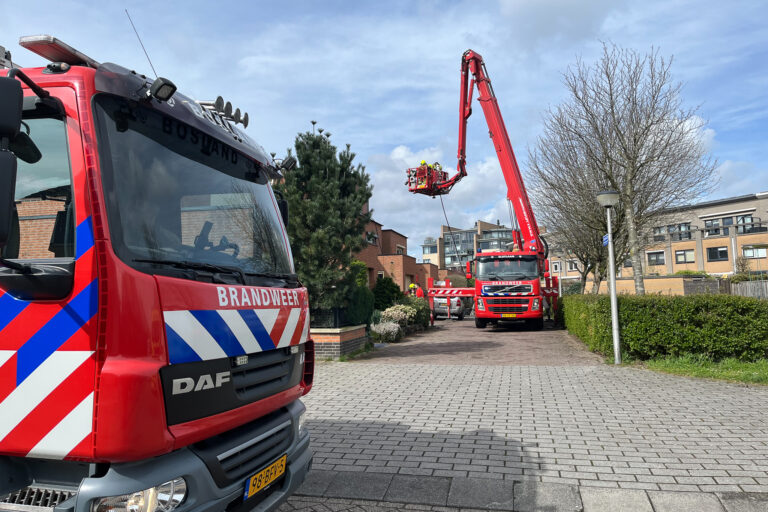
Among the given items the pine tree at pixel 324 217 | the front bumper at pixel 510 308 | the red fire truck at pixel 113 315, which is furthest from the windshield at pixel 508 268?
the red fire truck at pixel 113 315

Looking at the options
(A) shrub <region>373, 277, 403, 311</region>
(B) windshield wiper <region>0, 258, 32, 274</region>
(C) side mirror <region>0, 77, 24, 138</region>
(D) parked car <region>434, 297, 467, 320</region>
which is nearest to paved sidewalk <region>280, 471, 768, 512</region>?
(B) windshield wiper <region>0, 258, 32, 274</region>

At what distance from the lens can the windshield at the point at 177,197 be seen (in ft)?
A: 7.92

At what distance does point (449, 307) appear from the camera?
24.9 metres

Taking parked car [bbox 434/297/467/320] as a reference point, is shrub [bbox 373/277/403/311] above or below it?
above

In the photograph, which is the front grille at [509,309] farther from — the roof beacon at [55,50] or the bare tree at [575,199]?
the roof beacon at [55,50]

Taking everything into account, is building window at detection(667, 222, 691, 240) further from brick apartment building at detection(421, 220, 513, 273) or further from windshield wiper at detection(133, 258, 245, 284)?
brick apartment building at detection(421, 220, 513, 273)

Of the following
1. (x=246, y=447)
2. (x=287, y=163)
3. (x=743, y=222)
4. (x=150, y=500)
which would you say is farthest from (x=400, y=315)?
(x=743, y=222)

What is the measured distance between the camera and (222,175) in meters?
3.26

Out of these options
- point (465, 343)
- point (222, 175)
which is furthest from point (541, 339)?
point (222, 175)

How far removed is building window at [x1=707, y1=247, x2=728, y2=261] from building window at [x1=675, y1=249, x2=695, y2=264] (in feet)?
4.93

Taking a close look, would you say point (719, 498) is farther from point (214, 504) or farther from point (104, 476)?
point (104, 476)

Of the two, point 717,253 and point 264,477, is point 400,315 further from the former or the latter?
point 717,253

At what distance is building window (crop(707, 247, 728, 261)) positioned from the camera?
5158 cm

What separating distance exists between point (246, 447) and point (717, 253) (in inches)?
2348
